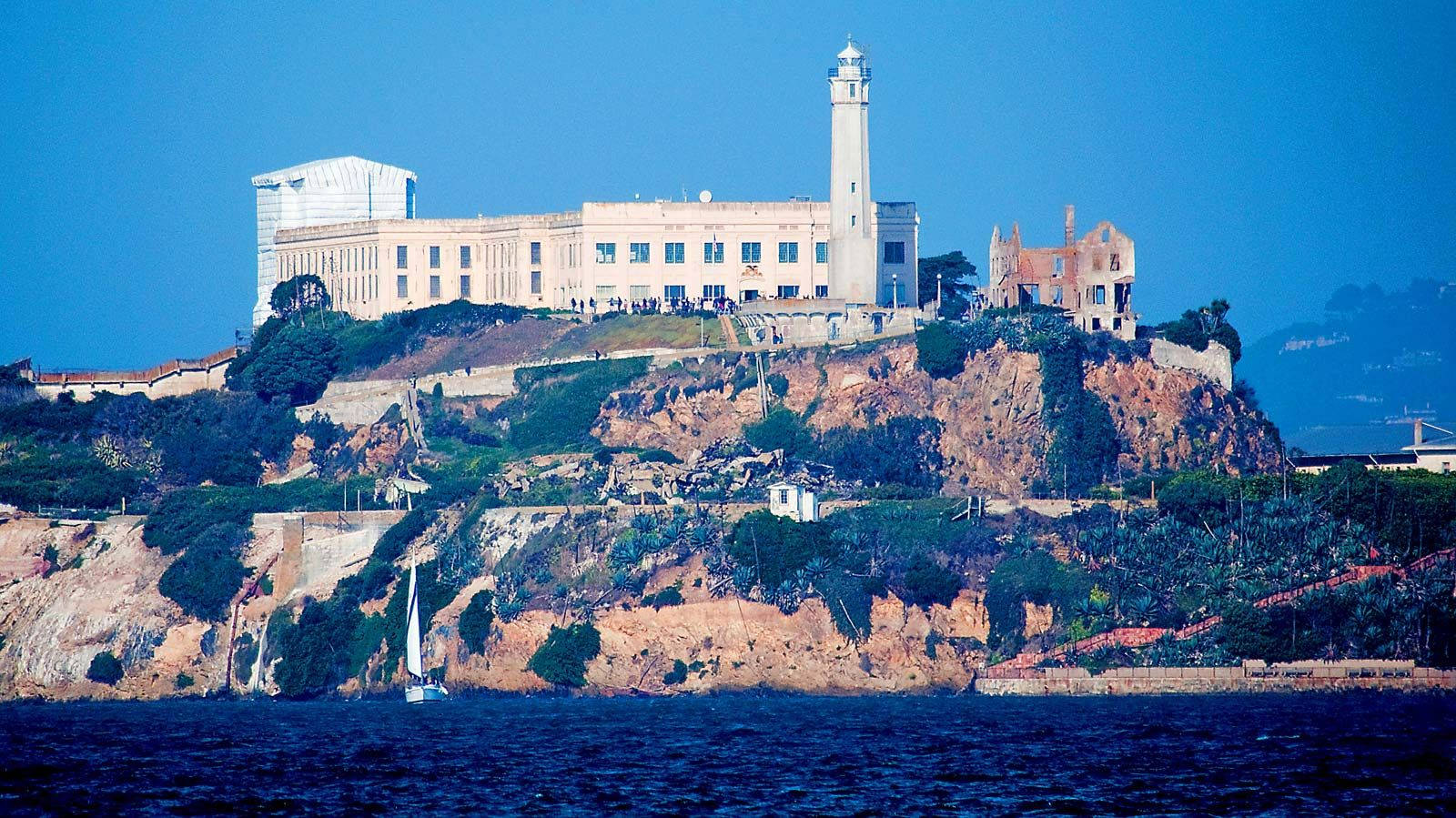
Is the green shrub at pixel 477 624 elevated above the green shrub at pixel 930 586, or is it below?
below

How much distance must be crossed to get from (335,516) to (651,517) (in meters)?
13.7

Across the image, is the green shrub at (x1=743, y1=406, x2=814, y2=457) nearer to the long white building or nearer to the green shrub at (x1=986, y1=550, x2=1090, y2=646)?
the long white building

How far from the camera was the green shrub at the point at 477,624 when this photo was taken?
97.9 meters

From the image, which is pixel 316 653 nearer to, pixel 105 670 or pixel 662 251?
pixel 105 670

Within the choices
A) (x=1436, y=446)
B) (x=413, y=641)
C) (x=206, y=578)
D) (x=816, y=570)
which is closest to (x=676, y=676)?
(x=816, y=570)

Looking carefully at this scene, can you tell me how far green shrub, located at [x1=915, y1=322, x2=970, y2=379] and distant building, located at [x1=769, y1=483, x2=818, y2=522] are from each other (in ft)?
37.1

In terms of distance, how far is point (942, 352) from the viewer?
111 m

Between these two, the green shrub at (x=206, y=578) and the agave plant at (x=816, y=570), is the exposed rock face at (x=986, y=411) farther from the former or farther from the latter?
the green shrub at (x=206, y=578)

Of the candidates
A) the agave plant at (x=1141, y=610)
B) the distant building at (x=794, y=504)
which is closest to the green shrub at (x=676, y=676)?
the distant building at (x=794, y=504)

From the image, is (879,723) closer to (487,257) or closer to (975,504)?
(975,504)

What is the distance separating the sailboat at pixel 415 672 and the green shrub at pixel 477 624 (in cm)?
180

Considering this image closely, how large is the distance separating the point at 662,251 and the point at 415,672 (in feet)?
116

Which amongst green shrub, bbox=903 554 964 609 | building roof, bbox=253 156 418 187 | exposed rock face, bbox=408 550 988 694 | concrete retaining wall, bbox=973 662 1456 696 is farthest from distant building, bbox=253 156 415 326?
concrete retaining wall, bbox=973 662 1456 696

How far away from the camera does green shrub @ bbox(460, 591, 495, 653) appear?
9788cm
